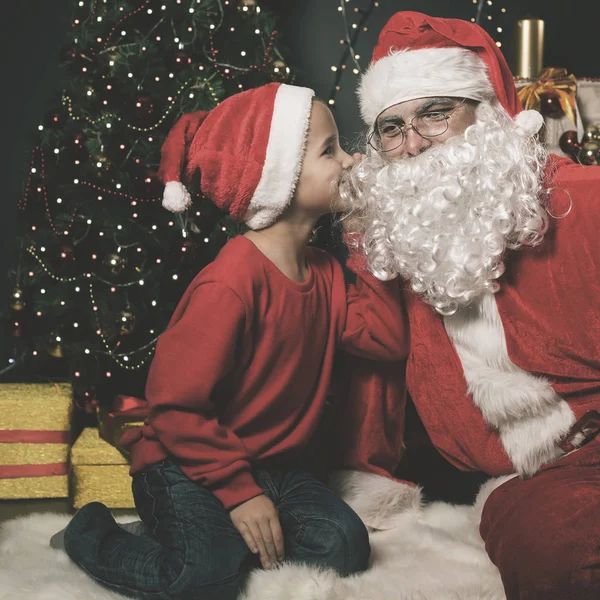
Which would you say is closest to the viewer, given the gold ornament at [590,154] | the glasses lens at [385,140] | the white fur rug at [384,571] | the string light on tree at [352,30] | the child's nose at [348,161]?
the white fur rug at [384,571]

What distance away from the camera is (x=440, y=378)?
200cm

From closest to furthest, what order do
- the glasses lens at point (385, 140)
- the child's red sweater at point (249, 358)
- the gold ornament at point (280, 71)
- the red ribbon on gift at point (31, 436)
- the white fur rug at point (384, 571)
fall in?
the white fur rug at point (384, 571), the child's red sweater at point (249, 358), the glasses lens at point (385, 140), the red ribbon on gift at point (31, 436), the gold ornament at point (280, 71)

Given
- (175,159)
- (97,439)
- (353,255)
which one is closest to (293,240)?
(353,255)

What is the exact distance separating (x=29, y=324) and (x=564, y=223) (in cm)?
200

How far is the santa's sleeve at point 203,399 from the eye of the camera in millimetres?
1804

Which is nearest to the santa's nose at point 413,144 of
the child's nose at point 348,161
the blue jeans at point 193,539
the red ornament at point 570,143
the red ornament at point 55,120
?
the child's nose at point 348,161

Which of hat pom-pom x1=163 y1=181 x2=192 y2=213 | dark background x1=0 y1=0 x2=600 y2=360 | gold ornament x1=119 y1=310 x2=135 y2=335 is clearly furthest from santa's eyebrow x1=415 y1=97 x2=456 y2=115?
gold ornament x1=119 y1=310 x2=135 y2=335

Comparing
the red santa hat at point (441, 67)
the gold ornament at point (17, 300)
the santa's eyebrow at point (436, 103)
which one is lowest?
the gold ornament at point (17, 300)

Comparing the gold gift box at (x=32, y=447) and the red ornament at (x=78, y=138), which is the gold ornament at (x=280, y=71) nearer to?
the red ornament at (x=78, y=138)

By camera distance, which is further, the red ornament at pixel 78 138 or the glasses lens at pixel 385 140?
the red ornament at pixel 78 138

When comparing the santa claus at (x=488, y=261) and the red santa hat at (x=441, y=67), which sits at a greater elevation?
the red santa hat at (x=441, y=67)

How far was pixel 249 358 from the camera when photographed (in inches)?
76.8

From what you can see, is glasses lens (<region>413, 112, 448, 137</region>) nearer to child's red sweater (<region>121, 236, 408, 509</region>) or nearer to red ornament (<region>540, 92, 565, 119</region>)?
child's red sweater (<region>121, 236, 408, 509</region>)

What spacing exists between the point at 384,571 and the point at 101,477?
1114 mm
